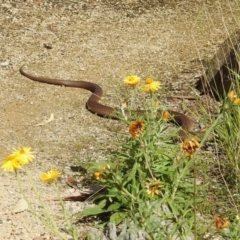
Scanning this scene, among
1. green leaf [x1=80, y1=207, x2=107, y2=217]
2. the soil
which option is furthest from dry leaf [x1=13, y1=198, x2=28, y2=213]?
green leaf [x1=80, y1=207, x2=107, y2=217]

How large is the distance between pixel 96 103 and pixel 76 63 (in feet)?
4.04

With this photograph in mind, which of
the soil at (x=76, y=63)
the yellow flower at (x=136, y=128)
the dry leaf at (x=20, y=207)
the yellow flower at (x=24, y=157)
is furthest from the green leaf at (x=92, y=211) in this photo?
the yellow flower at (x=24, y=157)

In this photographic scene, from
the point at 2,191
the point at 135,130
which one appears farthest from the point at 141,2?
the point at 135,130

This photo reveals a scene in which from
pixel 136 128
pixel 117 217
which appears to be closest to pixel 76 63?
pixel 117 217

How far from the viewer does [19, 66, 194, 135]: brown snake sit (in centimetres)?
504

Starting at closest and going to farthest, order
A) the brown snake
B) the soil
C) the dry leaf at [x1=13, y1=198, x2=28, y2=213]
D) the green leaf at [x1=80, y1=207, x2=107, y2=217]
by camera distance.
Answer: the green leaf at [x1=80, y1=207, x2=107, y2=217] < the dry leaf at [x1=13, y1=198, x2=28, y2=213] < the soil < the brown snake

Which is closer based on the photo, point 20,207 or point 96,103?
point 20,207

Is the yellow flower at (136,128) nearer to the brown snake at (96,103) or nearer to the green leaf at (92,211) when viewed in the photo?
the green leaf at (92,211)

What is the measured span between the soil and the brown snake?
0.05m

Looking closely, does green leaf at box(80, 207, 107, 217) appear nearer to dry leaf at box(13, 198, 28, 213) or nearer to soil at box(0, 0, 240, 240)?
soil at box(0, 0, 240, 240)

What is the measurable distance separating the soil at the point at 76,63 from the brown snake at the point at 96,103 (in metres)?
0.05

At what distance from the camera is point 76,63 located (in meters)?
6.64

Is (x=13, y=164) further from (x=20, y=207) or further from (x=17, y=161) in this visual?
(x=20, y=207)

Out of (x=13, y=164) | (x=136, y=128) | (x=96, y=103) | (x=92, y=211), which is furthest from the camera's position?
(x=96, y=103)
